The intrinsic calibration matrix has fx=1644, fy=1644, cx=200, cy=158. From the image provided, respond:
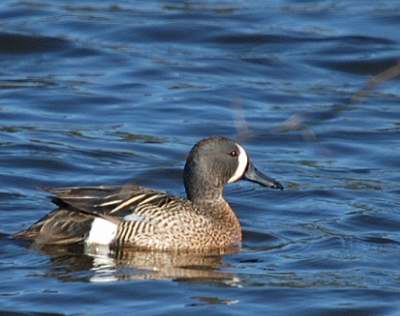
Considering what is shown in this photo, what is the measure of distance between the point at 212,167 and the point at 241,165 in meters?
0.23

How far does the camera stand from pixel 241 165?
11.8 m

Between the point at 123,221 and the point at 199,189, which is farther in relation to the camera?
the point at 199,189

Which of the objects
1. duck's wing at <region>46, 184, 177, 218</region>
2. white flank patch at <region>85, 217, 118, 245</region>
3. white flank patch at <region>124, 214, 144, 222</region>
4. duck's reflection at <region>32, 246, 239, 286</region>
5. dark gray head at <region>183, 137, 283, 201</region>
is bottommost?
duck's reflection at <region>32, 246, 239, 286</region>

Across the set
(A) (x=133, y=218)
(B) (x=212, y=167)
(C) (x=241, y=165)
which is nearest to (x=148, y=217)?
(A) (x=133, y=218)

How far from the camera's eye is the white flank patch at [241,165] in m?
11.8

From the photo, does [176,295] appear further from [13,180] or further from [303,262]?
[13,180]

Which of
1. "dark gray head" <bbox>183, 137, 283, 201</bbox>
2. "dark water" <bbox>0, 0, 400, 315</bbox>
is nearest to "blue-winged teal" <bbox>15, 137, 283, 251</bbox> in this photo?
"dark gray head" <bbox>183, 137, 283, 201</bbox>

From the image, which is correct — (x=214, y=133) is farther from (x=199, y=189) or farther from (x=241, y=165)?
(x=199, y=189)

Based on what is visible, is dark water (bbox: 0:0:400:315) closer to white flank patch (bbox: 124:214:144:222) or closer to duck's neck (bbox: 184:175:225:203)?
white flank patch (bbox: 124:214:144:222)

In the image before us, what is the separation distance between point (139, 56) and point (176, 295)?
8.92 metres

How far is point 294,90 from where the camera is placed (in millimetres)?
17172

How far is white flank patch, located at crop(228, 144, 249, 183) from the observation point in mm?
11766

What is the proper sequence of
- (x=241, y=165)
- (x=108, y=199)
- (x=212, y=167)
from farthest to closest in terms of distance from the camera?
(x=241, y=165) → (x=212, y=167) → (x=108, y=199)

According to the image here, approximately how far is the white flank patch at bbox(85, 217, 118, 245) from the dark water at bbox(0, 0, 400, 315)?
0.19m
